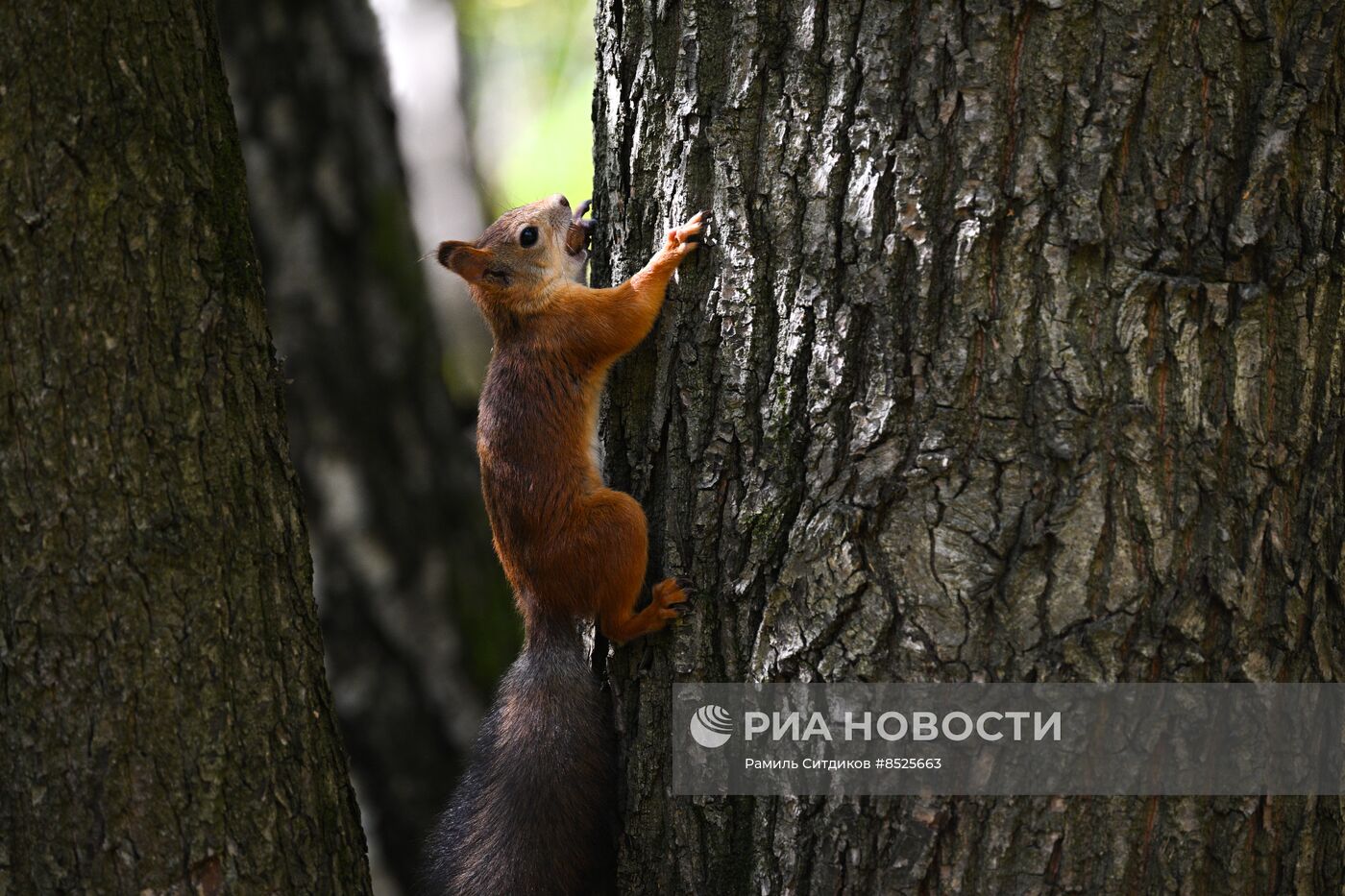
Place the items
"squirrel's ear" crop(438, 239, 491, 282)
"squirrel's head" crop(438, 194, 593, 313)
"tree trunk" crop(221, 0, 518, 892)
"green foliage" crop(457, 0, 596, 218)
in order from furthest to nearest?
1. "green foliage" crop(457, 0, 596, 218)
2. "tree trunk" crop(221, 0, 518, 892)
3. "squirrel's ear" crop(438, 239, 491, 282)
4. "squirrel's head" crop(438, 194, 593, 313)

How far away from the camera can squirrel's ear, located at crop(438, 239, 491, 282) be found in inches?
136

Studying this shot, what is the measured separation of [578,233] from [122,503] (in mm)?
1596

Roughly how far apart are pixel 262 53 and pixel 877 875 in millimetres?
3703

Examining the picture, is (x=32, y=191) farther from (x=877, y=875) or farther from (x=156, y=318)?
(x=877, y=875)

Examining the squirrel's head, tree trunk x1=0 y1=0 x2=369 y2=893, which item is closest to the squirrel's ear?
the squirrel's head

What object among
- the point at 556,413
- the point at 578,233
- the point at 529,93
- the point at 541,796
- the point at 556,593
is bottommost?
the point at 541,796

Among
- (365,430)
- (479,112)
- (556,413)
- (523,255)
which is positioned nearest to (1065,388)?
(556,413)

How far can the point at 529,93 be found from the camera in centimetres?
812

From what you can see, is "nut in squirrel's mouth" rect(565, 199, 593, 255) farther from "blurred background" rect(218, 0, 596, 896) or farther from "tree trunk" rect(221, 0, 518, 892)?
"tree trunk" rect(221, 0, 518, 892)

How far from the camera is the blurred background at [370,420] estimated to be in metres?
4.36

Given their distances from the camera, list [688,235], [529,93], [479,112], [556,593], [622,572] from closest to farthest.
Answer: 1. [688,235]
2. [622,572]
3. [556,593]
4. [529,93]
5. [479,112]

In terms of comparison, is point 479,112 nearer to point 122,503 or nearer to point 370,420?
point 370,420

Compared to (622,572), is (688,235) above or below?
above

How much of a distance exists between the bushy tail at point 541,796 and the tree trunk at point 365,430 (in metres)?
1.77
